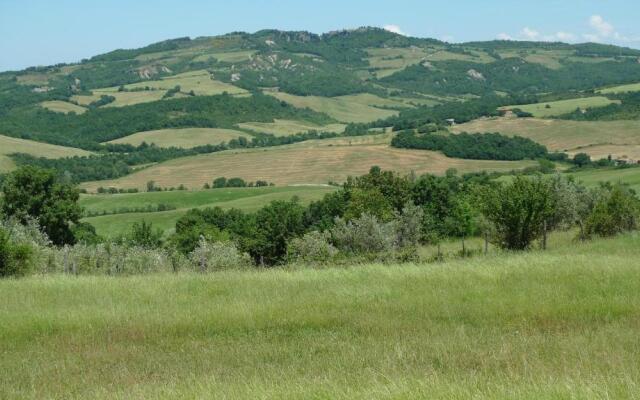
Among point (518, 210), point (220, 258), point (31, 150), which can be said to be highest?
point (518, 210)

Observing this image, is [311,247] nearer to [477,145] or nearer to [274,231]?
[274,231]

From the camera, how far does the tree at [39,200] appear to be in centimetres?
5578

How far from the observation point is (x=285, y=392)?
7738mm

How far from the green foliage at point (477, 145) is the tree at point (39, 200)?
8962cm

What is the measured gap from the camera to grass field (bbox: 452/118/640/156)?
425 ft

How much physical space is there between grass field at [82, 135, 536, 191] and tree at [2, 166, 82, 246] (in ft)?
209

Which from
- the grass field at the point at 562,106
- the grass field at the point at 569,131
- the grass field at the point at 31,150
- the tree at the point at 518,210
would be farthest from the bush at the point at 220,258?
the grass field at the point at 562,106

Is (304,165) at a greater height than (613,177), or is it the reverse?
(613,177)

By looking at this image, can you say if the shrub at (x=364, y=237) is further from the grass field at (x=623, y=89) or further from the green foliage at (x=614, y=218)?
the grass field at (x=623, y=89)

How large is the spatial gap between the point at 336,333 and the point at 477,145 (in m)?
129

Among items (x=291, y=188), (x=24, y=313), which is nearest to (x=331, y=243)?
(x=24, y=313)

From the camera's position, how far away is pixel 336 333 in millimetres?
12031

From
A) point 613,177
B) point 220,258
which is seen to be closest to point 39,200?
point 220,258

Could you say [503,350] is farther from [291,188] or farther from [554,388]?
[291,188]
